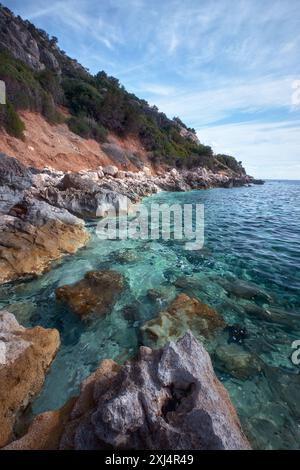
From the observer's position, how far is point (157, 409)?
2.97 m

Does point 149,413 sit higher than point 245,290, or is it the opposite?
point 149,413

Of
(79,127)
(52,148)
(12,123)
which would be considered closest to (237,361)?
(12,123)

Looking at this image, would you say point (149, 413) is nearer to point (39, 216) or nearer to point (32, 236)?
point (32, 236)

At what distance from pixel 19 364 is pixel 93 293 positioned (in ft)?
8.80

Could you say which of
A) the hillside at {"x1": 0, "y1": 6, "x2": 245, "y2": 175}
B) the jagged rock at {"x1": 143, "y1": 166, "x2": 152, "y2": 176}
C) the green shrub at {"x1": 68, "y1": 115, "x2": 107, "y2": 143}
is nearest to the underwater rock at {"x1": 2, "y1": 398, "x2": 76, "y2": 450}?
the hillside at {"x1": 0, "y1": 6, "x2": 245, "y2": 175}

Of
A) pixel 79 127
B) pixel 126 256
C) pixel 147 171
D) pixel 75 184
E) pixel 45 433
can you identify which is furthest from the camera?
pixel 147 171

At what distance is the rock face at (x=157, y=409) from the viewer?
268 cm

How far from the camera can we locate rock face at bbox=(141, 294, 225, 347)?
210 inches

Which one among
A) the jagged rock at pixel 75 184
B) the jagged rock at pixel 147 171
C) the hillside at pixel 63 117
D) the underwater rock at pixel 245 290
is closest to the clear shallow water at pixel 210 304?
the underwater rock at pixel 245 290

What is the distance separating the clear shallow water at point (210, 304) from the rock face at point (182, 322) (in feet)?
0.95

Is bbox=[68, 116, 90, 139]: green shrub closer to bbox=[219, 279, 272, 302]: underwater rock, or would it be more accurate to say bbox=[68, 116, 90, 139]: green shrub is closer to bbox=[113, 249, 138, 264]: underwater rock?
bbox=[113, 249, 138, 264]: underwater rock

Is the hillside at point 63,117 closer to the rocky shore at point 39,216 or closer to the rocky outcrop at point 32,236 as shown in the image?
the rocky shore at point 39,216

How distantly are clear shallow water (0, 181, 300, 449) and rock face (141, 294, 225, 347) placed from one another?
29cm

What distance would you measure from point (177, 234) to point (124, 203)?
521cm
